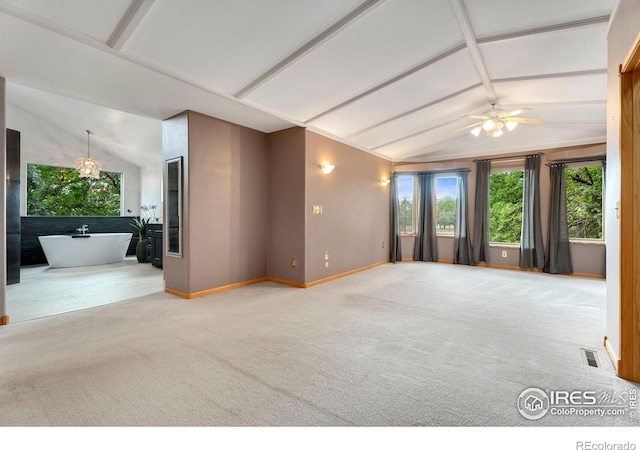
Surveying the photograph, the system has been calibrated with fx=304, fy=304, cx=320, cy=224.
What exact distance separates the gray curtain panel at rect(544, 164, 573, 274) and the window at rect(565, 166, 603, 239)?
0.29 m

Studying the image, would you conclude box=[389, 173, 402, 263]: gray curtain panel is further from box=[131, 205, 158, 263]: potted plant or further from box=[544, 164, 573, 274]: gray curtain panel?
box=[131, 205, 158, 263]: potted plant

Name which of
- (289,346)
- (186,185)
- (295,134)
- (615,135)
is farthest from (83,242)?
(615,135)

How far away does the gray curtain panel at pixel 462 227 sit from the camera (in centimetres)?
711

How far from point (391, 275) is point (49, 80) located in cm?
567

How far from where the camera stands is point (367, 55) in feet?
10.6

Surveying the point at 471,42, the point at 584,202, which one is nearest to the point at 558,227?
the point at 584,202

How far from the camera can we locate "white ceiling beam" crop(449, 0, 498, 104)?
2.69 meters

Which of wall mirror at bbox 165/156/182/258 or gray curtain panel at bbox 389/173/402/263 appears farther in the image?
gray curtain panel at bbox 389/173/402/263

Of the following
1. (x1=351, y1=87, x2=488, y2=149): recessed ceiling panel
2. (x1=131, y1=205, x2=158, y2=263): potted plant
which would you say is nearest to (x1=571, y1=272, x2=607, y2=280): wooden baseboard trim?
(x1=351, y1=87, x2=488, y2=149): recessed ceiling panel

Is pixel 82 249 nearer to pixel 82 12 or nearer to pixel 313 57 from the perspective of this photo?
pixel 82 12

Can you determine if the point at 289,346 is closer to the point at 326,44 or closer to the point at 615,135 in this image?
the point at 326,44

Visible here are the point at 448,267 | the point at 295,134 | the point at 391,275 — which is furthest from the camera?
the point at 448,267

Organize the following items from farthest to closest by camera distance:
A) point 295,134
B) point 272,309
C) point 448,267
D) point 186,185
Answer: point 448,267, point 295,134, point 186,185, point 272,309
